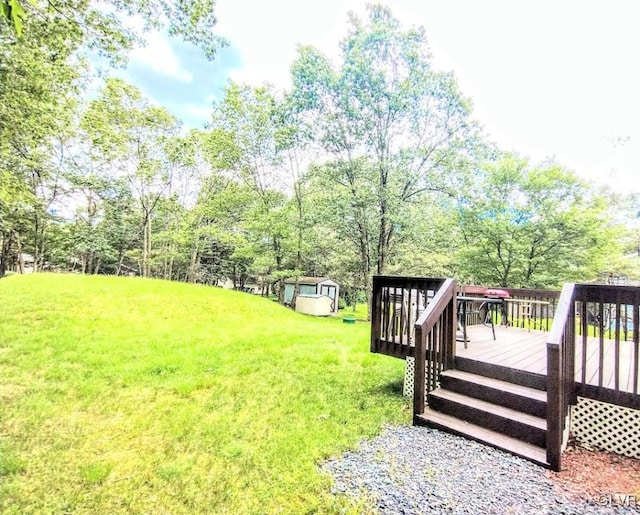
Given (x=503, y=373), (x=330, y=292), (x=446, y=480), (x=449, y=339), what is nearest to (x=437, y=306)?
(x=449, y=339)

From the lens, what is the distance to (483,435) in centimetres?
318

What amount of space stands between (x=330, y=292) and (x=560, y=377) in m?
16.7

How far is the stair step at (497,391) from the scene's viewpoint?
10.4 feet

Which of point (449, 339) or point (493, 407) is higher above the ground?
point (449, 339)

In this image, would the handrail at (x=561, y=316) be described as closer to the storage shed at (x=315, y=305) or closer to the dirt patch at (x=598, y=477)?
the dirt patch at (x=598, y=477)

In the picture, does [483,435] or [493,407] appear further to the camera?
[493,407]

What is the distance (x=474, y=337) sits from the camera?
5.45 metres

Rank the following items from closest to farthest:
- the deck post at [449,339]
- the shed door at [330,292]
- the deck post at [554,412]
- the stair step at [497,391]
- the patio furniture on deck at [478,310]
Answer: the deck post at [554,412] → the stair step at [497,391] → the deck post at [449,339] → the patio furniture on deck at [478,310] → the shed door at [330,292]

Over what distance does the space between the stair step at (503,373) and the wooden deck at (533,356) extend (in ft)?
0.18

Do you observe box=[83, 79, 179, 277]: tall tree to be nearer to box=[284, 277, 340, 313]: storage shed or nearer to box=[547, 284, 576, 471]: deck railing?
box=[284, 277, 340, 313]: storage shed

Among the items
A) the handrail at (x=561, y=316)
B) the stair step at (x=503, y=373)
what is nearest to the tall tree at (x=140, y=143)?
the stair step at (x=503, y=373)

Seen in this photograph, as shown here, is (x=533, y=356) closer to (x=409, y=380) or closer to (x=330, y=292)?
(x=409, y=380)

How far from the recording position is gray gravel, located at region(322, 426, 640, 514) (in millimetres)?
2301

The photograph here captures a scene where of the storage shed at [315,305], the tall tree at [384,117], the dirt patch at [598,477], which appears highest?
the tall tree at [384,117]
